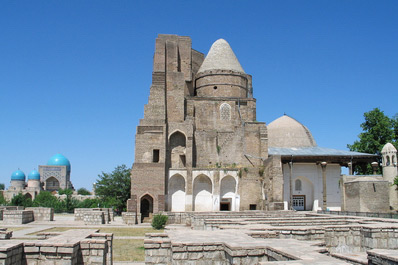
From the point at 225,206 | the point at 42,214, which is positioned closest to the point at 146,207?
the point at 225,206

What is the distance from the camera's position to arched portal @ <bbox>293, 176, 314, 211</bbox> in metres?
31.5

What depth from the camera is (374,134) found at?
117 ft

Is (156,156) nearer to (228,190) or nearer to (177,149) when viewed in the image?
(177,149)

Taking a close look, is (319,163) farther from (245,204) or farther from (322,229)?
(322,229)

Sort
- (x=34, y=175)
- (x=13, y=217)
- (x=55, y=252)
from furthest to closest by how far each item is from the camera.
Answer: (x=34, y=175) → (x=13, y=217) → (x=55, y=252)

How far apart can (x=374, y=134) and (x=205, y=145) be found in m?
15.7

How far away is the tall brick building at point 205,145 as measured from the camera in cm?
2805

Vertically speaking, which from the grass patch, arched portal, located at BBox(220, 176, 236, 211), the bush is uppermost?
arched portal, located at BBox(220, 176, 236, 211)

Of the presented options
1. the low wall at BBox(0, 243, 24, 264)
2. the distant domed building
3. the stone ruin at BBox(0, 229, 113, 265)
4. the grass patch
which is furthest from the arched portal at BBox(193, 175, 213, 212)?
the distant domed building

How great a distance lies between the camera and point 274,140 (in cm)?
3538

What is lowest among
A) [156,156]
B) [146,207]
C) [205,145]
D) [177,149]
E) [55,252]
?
[146,207]

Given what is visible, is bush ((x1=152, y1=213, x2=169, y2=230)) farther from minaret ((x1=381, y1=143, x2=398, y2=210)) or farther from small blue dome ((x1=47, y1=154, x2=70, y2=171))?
small blue dome ((x1=47, y1=154, x2=70, y2=171))

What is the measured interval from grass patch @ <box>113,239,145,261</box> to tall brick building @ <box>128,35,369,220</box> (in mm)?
12394

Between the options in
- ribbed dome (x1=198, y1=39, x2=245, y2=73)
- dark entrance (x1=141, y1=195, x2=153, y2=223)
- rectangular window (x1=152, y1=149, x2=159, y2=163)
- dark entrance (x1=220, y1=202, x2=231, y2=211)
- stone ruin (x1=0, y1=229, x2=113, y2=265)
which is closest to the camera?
stone ruin (x1=0, y1=229, x2=113, y2=265)
